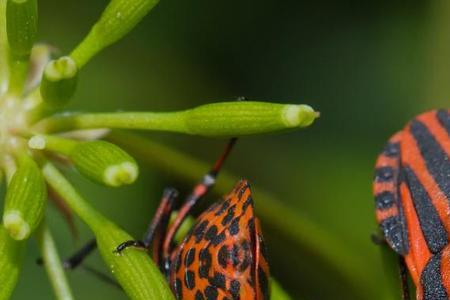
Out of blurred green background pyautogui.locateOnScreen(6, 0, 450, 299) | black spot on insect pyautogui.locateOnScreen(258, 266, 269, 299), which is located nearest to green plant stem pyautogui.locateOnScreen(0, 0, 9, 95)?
black spot on insect pyautogui.locateOnScreen(258, 266, 269, 299)

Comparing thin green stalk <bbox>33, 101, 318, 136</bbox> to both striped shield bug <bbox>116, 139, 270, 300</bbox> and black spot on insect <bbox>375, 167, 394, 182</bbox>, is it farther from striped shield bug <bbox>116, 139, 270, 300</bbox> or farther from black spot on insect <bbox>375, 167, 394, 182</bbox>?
black spot on insect <bbox>375, 167, 394, 182</bbox>

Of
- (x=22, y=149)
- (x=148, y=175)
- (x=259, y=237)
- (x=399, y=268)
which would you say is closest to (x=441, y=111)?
(x=399, y=268)

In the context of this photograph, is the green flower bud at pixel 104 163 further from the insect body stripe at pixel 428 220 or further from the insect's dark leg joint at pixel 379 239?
the insect's dark leg joint at pixel 379 239

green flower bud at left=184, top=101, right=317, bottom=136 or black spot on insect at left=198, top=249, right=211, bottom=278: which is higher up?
green flower bud at left=184, top=101, right=317, bottom=136

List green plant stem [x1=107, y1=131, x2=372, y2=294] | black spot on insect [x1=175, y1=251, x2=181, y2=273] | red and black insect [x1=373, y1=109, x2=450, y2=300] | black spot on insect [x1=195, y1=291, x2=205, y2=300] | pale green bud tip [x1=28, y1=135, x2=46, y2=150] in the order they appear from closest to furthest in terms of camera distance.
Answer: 1. pale green bud tip [x1=28, y1=135, x2=46, y2=150]
2. black spot on insect [x1=195, y1=291, x2=205, y2=300]
3. red and black insect [x1=373, y1=109, x2=450, y2=300]
4. black spot on insect [x1=175, y1=251, x2=181, y2=273]
5. green plant stem [x1=107, y1=131, x2=372, y2=294]

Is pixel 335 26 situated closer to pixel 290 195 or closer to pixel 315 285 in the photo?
pixel 290 195

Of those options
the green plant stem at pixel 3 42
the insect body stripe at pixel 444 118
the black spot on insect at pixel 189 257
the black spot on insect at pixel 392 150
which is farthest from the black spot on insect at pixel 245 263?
the green plant stem at pixel 3 42

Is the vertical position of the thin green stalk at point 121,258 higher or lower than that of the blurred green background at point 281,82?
lower

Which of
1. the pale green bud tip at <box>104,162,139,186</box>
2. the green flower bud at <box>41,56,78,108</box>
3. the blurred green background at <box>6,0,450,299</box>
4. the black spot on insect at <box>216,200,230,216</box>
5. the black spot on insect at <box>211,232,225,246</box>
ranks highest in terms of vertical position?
the blurred green background at <box>6,0,450,299</box>
